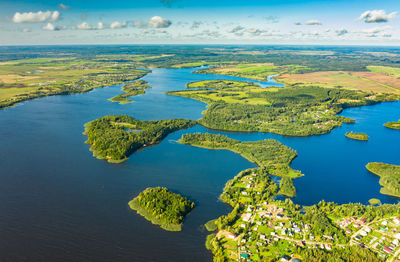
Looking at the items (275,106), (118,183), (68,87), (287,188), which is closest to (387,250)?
(287,188)

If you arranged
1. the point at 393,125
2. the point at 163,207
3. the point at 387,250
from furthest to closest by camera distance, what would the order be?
the point at 393,125 → the point at 163,207 → the point at 387,250

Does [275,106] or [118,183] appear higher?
[275,106]

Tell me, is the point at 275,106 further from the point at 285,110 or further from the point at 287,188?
the point at 287,188

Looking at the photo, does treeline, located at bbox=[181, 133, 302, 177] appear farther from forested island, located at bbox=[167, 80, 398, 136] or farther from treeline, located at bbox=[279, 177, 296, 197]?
forested island, located at bbox=[167, 80, 398, 136]

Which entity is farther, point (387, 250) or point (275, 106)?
point (275, 106)

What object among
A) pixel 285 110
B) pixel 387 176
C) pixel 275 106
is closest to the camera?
pixel 387 176

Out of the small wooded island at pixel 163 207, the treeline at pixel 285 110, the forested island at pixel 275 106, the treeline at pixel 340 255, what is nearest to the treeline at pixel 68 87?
the forested island at pixel 275 106

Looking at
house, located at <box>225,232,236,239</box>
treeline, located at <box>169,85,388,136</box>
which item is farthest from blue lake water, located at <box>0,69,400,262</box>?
treeline, located at <box>169,85,388,136</box>
